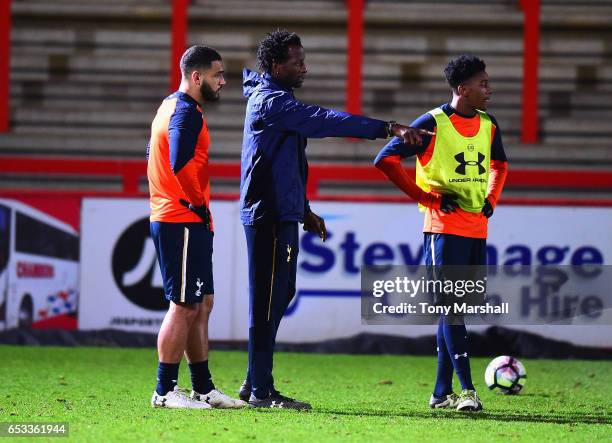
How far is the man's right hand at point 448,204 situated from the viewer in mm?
5570

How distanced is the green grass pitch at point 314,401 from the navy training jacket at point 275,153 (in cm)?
92

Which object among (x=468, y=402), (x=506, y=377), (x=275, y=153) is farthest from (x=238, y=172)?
(x=468, y=402)

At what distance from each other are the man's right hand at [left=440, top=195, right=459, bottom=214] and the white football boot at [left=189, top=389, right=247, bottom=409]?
132 centimetres

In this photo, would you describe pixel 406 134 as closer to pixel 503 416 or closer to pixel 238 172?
pixel 503 416

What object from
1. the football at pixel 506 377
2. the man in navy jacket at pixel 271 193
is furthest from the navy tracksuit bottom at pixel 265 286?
the football at pixel 506 377

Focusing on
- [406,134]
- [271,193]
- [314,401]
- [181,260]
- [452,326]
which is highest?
[406,134]

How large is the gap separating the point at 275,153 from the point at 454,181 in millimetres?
896

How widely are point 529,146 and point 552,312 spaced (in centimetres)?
536

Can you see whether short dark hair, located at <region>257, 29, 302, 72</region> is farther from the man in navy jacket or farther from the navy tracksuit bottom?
the navy tracksuit bottom

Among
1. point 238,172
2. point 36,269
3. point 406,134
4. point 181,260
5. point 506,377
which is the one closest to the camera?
point 406,134

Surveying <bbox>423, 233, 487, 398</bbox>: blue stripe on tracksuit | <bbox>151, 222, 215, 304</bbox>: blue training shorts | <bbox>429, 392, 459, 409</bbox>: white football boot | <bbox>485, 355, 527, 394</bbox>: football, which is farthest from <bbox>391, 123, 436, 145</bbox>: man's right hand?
<bbox>485, 355, 527, 394</bbox>: football

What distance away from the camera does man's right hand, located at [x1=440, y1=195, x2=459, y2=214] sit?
557 centimetres

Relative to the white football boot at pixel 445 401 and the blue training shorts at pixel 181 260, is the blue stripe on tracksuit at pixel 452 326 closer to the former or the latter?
the white football boot at pixel 445 401

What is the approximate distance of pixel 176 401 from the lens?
5.26m
